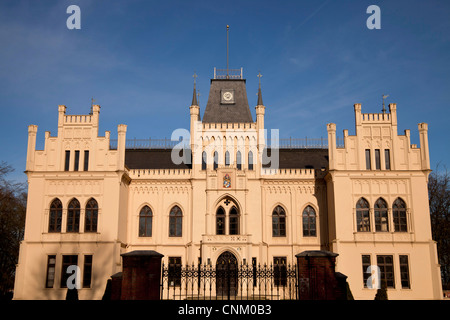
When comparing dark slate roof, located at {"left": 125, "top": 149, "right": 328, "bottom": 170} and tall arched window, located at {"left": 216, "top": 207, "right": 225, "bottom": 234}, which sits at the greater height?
dark slate roof, located at {"left": 125, "top": 149, "right": 328, "bottom": 170}

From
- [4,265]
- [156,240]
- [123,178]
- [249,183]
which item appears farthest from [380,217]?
[4,265]

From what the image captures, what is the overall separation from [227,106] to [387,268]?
18.3 meters

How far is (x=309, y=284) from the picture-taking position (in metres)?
18.5

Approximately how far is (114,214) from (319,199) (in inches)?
637

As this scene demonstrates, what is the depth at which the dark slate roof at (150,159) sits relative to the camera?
4012 centimetres

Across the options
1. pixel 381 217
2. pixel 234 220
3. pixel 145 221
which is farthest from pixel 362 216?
pixel 145 221

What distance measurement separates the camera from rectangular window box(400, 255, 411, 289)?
33156mm

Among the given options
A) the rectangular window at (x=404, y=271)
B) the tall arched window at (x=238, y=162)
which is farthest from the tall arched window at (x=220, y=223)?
the rectangular window at (x=404, y=271)

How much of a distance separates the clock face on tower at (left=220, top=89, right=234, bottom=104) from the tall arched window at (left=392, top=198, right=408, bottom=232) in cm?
1602

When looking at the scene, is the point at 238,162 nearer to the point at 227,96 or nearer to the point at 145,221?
the point at 227,96

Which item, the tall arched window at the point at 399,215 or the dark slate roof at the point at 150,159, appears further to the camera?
the dark slate roof at the point at 150,159
